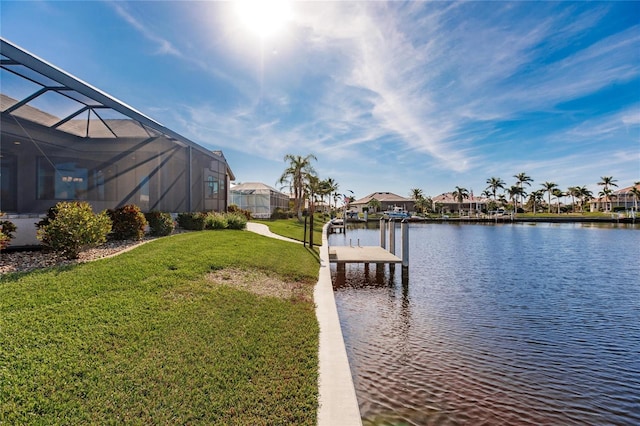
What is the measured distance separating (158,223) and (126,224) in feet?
6.72

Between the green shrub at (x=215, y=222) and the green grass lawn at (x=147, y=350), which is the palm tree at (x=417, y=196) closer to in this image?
the green shrub at (x=215, y=222)

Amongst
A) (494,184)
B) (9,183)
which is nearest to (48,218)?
(9,183)

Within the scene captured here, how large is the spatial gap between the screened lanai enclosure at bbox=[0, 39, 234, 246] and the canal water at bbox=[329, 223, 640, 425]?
30.5ft

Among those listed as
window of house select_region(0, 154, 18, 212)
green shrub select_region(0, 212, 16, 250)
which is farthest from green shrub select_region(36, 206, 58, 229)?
window of house select_region(0, 154, 18, 212)

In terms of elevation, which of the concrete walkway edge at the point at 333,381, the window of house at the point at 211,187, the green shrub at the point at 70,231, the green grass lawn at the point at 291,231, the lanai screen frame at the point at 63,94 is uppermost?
the lanai screen frame at the point at 63,94

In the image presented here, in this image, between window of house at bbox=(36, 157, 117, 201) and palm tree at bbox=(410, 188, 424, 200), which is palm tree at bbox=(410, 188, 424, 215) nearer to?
palm tree at bbox=(410, 188, 424, 200)

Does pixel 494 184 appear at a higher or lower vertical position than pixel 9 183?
higher

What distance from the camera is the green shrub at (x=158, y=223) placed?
12484mm

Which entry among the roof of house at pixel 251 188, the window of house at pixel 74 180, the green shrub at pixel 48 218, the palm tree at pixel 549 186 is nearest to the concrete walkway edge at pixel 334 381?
the green shrub at pixel 48 218

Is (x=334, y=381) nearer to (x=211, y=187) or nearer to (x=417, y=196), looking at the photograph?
(x=211, y=187)

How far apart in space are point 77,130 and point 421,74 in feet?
50.9

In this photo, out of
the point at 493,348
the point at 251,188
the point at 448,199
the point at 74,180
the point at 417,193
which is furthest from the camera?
the point at 448,199

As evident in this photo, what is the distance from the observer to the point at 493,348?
22.5 ft

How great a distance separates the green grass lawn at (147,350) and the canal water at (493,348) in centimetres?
164
